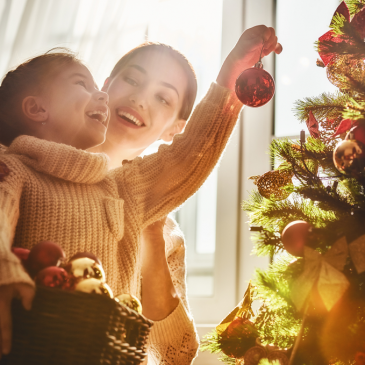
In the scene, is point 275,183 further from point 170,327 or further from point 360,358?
point 170,327

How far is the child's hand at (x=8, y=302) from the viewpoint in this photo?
0.46 m

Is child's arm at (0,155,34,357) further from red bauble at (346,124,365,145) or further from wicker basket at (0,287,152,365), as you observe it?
red bauble at (346,124,365,145)

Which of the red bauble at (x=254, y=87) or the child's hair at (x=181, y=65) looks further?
the child's hair at (x=181, y=65)

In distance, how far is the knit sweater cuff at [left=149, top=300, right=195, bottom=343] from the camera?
3.41 feet

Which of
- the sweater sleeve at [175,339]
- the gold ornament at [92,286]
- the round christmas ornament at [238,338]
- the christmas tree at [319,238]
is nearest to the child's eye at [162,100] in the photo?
the christmas tree at [319,238]

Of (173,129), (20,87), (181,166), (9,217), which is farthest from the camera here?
(173,129)

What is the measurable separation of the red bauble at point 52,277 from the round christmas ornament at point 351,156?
0.44 metres

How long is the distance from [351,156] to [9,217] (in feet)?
1.87

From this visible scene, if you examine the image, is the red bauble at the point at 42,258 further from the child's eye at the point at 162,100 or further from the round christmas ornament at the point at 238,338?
the child's eye at the point at 162,100

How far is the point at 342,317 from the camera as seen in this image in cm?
65

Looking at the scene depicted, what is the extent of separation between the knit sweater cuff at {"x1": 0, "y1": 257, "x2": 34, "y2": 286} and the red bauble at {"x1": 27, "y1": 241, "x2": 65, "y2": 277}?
6 cm

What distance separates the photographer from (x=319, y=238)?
62 centimetres

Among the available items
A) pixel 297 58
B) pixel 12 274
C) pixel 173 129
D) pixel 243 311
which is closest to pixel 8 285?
pixel 12 274

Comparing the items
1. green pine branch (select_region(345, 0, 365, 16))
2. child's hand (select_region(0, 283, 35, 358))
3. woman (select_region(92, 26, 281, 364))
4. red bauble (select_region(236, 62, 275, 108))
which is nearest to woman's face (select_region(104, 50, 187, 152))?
woman (select_region(92, 26, 281, 364))
